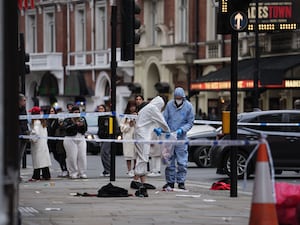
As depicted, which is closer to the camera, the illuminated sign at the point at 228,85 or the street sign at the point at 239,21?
Result: the street sign at the point at 239,21

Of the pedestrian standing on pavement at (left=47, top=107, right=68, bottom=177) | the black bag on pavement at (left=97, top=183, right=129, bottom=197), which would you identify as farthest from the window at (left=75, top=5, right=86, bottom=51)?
the black bag on pavement at (left=97, top=183, right=129, bottom=197)

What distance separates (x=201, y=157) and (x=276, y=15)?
4.96 metres

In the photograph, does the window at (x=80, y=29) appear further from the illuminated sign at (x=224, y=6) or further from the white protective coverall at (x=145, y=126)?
the illuminated sign at (x=224, y=6)

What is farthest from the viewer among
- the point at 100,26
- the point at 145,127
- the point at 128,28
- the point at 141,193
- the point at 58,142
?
the point at 100,26

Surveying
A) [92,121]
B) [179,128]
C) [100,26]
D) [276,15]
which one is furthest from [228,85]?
[179,128]

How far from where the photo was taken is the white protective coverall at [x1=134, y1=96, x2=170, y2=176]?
642 inches

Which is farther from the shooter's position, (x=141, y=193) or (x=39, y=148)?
(x=39, y=148)

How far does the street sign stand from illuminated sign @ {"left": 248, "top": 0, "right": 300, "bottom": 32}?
1658 millimetres

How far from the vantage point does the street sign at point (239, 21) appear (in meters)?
14.5

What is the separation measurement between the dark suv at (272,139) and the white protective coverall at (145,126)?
14.7 feet

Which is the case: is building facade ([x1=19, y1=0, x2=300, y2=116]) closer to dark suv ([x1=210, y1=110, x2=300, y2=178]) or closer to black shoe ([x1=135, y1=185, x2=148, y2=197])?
dark suv ([x1=210, y1=110, x2=300, y2=178])

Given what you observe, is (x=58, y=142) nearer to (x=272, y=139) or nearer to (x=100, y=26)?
(x=272, y=139)

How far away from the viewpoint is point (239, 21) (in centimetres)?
1448

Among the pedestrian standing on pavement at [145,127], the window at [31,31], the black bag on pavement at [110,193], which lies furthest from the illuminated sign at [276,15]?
the window at [31,31]
